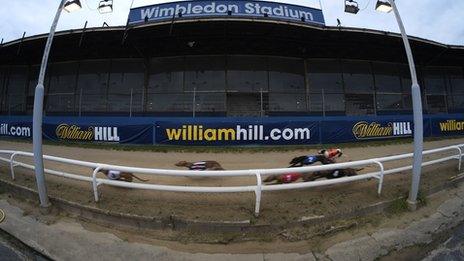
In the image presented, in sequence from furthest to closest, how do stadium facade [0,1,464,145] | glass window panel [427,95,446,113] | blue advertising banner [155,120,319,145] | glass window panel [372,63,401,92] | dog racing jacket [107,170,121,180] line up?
glass window panel [427,95,446,113] → glass window panel [372,63,401,92] → stadium facade [0,1,464,145] → blue advertising banner [155,120,319,145] → dog racing jacket [107,170,121,180]

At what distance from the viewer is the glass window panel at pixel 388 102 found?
78.7ft

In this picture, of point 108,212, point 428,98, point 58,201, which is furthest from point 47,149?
point 428,98

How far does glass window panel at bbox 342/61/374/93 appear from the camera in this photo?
77.6ft

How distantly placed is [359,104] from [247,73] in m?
7.96

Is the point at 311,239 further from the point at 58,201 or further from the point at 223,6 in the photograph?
the point at 223,6

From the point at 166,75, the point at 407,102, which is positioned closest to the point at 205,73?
the point at 166,75

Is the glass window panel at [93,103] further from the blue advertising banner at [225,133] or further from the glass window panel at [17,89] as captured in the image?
the blue advertising banner at [225,133]

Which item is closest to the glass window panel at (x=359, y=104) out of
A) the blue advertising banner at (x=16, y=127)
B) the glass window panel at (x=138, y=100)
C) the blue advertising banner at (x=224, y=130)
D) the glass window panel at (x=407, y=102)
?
the glass window panel at (x=407, y=102)

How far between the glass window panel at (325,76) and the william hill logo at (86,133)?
41.1 feet

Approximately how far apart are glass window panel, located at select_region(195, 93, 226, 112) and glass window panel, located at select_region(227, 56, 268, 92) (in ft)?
3.03

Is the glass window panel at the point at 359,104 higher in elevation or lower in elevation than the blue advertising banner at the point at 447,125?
higher

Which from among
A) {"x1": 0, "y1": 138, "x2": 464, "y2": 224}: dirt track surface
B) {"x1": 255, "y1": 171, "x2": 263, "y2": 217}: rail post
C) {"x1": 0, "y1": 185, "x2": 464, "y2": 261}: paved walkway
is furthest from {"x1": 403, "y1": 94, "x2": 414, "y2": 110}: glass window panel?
{"x1": 255, "y1": 171, "x2": 263, "y2": 217}: rail post

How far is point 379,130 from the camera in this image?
746 inches

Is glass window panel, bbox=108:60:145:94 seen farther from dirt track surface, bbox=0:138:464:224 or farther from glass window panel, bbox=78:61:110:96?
dirt track surface, bbox=0:138:464:224
